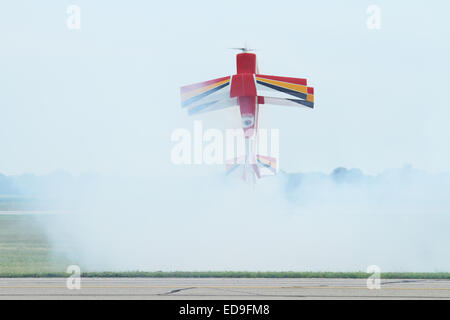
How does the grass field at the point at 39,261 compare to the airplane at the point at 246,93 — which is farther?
the airplane at the point at 246,93

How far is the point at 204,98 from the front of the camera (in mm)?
32906

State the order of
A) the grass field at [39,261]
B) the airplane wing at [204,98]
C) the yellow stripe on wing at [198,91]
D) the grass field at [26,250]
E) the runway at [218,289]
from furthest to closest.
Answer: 1. the airplane wing at [204,98]
2. the yellow stripe on wing at [198,91]
3. the grass field at [26,250]
4. the grass field at [39,261]
5. the runway at [218,289]

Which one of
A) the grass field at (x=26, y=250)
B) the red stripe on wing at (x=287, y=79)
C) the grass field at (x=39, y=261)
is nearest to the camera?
the grass field at (x=39, y=261)

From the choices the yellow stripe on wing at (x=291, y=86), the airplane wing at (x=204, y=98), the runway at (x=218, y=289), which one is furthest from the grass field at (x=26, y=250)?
the yellow stripe on wing at (x=291, y=86)

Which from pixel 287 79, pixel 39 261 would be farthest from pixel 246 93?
pixel 39 261

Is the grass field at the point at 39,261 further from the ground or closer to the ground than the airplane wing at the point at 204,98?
closer to the ground

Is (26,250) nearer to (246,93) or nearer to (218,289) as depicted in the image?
(246,93)

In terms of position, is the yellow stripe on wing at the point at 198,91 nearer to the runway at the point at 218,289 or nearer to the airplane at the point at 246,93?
the airplane at the point at 246,93

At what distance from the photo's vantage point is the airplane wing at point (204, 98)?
1276 inches

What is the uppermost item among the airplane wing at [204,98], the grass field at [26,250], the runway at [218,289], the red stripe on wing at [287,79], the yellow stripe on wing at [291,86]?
the red stripe on wing at [287,79]

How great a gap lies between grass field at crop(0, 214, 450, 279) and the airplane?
33.2ft

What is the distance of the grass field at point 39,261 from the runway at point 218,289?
893 mm

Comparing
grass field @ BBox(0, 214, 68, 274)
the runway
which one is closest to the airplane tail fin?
grass field @ BBox(0, 214, 68, 274)
